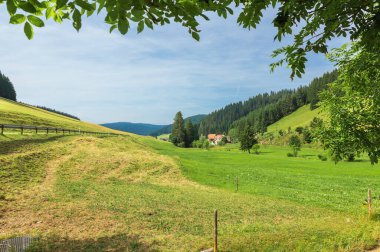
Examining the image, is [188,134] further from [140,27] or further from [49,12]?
[49,12]

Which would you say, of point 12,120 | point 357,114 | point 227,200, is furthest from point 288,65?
point 12,120

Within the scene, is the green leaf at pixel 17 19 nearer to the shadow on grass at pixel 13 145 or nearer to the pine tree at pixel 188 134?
the shadow on grass at pixel 13 145

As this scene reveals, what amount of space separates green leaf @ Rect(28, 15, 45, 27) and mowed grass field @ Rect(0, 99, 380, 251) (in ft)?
34.8

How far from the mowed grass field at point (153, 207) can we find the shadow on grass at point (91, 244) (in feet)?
0.15

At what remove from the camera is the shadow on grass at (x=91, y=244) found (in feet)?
39.4

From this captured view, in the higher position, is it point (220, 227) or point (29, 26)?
point (29, 26)

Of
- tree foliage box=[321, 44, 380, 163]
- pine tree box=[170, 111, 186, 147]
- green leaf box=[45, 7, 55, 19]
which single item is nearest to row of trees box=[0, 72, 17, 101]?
pine tree box=[170, 111, 186, 147]

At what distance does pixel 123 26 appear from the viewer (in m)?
3.62

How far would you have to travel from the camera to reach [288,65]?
6480 mm

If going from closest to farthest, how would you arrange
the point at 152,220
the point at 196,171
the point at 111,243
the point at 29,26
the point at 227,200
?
the point at 29,26
the point at 111,243
the point at 152,220
the point at 227,200
the point at 196,171

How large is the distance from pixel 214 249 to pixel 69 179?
20.9 metres

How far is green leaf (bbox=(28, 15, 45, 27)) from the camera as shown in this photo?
336 cm

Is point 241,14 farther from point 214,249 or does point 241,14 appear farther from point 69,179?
point 69,179

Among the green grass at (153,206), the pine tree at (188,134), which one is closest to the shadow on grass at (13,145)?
the green grass at (153,206)
